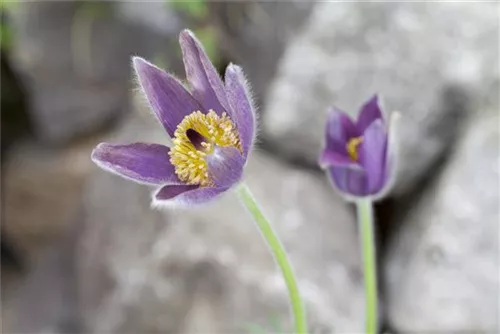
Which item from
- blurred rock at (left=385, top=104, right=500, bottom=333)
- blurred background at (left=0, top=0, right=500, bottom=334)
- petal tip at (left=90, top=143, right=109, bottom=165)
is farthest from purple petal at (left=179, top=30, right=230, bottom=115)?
blurred rock at (left=385, top=104, right=500, bottom=333)

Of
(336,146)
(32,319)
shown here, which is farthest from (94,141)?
(336,146)

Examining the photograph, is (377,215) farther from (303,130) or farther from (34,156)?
(34,156)

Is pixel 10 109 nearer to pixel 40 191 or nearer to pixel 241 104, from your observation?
pixel 40 191

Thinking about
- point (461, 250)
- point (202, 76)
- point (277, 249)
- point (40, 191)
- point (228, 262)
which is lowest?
point (40, 191)

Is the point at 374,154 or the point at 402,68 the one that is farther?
the point at 402,68

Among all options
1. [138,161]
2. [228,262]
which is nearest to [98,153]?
[138,161]
